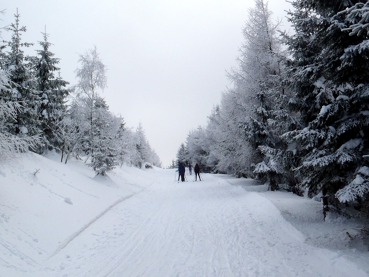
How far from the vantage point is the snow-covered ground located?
21.4ft

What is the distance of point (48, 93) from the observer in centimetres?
2242

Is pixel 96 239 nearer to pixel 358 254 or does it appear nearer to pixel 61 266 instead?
pixel 61 266

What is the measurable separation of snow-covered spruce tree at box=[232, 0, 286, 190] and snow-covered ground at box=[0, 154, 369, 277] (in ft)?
15.0

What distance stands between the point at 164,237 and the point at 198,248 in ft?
5.26

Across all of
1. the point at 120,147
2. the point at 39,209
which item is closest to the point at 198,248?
the point at 39,209

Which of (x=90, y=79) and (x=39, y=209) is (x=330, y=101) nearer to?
(x=39, y=209)

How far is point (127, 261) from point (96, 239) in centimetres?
249

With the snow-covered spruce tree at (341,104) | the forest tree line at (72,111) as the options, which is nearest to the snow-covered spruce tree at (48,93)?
the forest tree line at (72,111)

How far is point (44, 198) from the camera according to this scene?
1116cm

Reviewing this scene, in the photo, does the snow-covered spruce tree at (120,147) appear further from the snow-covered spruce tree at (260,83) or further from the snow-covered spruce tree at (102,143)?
the snow-covered spruce tree at (260,83)

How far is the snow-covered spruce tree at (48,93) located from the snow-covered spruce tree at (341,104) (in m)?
18.8

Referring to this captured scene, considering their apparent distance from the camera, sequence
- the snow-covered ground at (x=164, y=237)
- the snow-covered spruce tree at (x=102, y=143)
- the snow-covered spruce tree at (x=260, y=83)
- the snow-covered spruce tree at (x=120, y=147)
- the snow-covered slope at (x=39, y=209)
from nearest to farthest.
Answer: the snow-covered ground at (x=164, y=237)
the snow-covered slope at (x=39, y=209)
the snow-covered spruce tree at (x=260, y=83)
the snow-covered spruce tree at (x=102, y=143)
the snow-covered spruce tree at (x=120, y=147)

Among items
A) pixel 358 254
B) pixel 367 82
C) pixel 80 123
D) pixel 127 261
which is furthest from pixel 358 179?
pixel 80 123

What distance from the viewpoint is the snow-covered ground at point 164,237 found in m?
6.52
